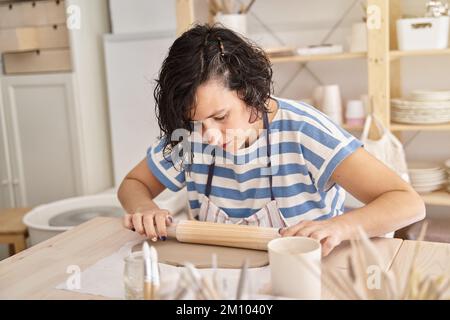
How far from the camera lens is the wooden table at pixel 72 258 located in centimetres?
92

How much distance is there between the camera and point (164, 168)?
1.42 m

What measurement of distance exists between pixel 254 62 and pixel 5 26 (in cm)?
191

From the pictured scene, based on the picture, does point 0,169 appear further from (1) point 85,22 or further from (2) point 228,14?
(2) point 228,14

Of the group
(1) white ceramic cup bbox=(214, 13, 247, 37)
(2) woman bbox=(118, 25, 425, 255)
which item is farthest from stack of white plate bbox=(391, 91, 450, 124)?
(2) woman bbox=(118, 25, 425, 255)

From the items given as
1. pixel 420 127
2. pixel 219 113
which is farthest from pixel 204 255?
pixel 420 127

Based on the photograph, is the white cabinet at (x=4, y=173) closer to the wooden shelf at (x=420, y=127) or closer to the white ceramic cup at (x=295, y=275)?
the wooden shelf at (x=420, y=127)

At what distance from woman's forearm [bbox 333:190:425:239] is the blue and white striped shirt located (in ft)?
0.51

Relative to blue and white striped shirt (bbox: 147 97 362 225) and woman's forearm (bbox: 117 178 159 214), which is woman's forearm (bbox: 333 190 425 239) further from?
woman's forearm (bbox: 117 178 159 214)

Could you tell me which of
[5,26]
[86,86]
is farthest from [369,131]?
[5,26]

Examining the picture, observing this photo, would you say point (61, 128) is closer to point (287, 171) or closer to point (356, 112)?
point (356, 112)

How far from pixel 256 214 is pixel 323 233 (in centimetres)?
33

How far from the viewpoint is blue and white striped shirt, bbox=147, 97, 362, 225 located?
1.25 m

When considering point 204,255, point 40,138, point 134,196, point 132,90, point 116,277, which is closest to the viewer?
point 116,277

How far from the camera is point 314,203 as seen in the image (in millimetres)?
1317
